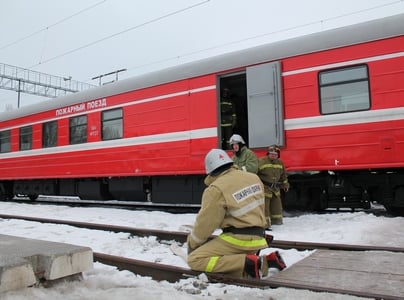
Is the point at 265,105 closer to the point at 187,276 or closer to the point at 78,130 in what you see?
the point at 187,276

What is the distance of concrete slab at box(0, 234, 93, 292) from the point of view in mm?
3508

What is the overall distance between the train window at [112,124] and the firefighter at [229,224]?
740cm

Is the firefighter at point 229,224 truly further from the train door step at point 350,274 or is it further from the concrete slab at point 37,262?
the concrete slab at point 37,262

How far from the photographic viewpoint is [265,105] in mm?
8656

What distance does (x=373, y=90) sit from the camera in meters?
7.46

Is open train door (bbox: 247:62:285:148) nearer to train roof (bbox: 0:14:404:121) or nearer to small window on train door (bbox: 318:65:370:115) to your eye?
train roof (bbox: 0:14:404:121)

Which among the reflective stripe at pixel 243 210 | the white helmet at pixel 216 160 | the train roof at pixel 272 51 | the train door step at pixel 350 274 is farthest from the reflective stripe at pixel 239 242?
the train roof at pixel 272 51

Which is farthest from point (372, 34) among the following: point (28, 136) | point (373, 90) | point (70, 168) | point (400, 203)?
point (28, 136)

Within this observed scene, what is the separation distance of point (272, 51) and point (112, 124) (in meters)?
5.07

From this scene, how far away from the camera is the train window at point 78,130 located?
1260 centimetres

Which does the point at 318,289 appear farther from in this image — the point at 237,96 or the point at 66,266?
the point at 237,96

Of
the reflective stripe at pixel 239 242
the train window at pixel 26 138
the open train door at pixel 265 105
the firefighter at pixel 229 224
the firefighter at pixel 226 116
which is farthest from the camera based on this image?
the train window at pixel 26 138

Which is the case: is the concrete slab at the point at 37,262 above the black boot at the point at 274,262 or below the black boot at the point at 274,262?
above

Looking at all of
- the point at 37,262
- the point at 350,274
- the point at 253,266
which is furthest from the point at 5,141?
the point at 350,274
